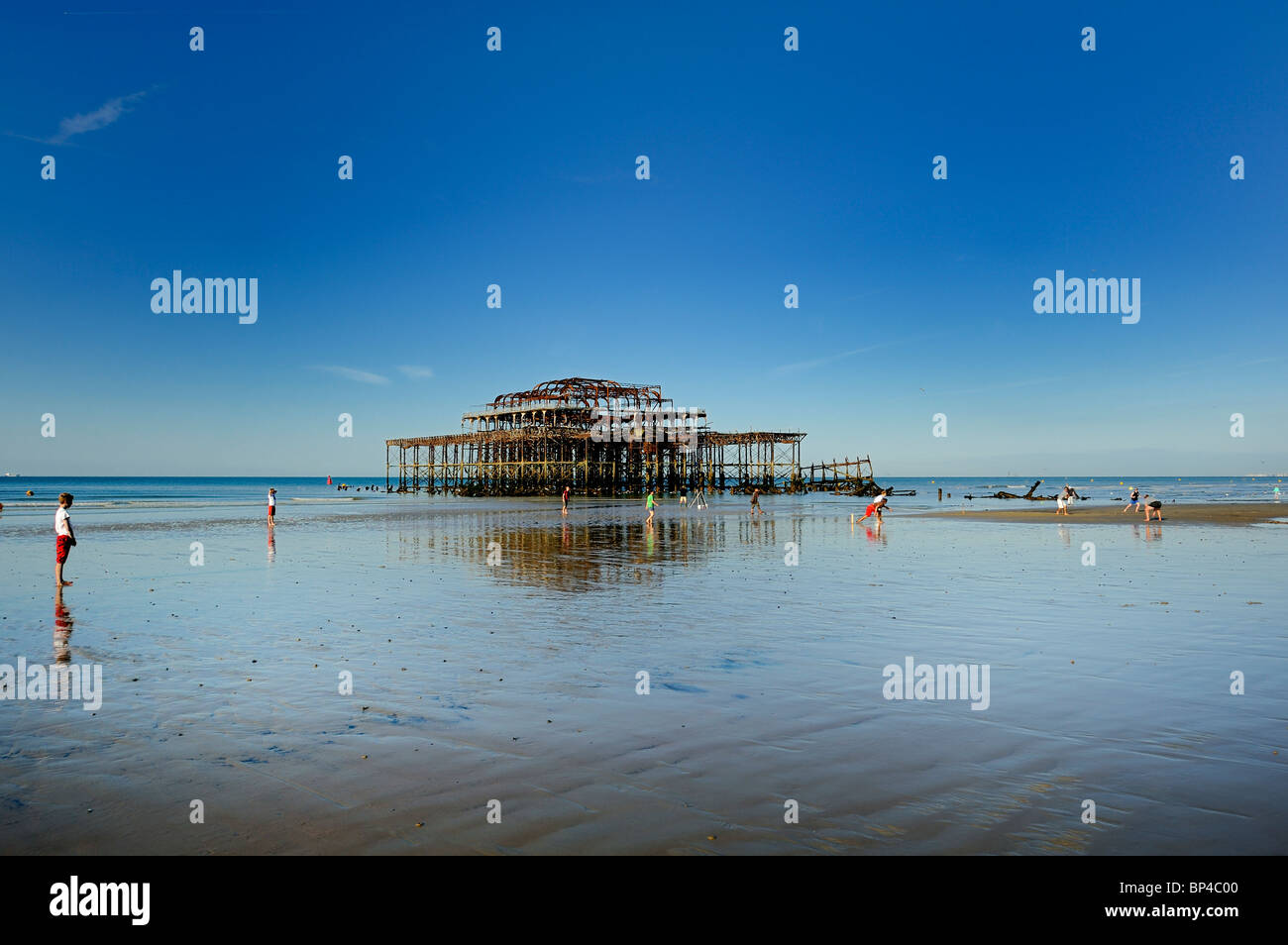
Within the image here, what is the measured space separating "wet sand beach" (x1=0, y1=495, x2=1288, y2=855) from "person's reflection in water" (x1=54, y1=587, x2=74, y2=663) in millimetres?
61

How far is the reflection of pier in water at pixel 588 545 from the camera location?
16.6 metres

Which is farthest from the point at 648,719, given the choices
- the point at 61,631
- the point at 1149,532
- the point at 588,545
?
the point at 1149,532

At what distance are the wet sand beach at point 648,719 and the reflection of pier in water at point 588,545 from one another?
59.1 inches

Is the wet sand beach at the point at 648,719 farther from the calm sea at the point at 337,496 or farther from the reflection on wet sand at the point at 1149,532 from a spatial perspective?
the calm sea at the point at 337,496

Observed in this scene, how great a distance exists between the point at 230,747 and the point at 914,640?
25.8 feet

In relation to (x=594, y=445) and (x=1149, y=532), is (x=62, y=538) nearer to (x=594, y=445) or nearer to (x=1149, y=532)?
(x=1149, y=532)

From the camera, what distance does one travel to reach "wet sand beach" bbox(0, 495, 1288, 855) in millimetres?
4547

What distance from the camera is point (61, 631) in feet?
34.1

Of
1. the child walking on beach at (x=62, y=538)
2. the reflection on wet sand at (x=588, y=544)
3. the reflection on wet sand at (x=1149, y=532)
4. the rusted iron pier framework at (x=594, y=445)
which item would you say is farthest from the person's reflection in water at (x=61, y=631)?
the rusted iron pier framework at (x=594, y=445)

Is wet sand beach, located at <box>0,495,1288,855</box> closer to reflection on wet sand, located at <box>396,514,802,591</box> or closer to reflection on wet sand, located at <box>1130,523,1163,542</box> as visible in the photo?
reflection on wet sand, located at <box>396,514,802,591</box>

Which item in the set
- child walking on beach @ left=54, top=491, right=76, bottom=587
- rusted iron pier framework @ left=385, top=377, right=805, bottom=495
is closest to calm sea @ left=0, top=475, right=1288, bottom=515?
rusted iron pier framework @ left=385, top=377, right=805, bottom=495
